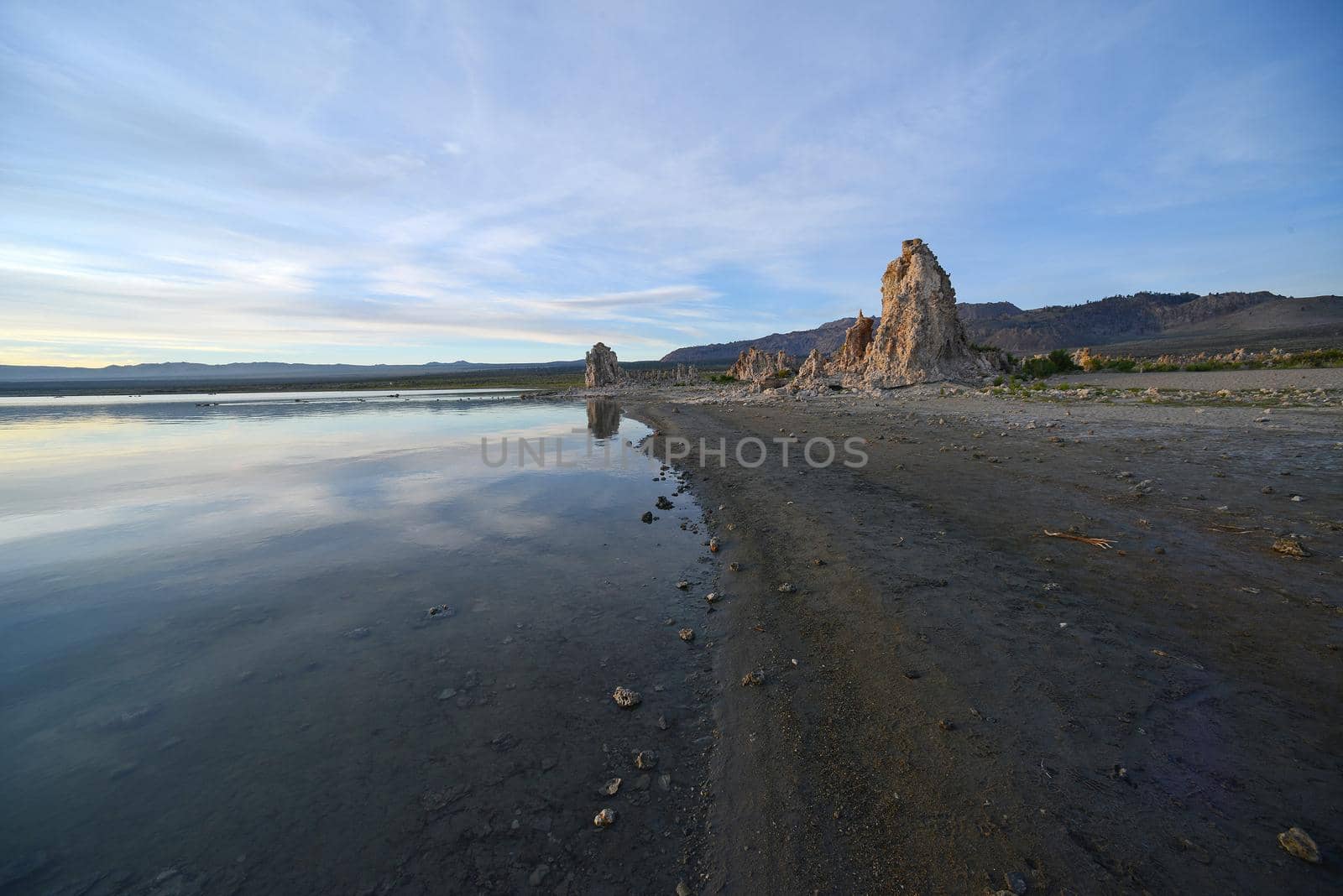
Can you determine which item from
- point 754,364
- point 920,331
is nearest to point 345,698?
point 920,331

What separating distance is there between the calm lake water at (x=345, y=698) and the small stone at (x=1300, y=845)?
3.72 metres

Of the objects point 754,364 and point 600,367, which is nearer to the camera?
point 754,364

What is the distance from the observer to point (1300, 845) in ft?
9.42

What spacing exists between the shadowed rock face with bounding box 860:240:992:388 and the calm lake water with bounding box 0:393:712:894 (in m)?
36.6

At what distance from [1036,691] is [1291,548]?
583cm

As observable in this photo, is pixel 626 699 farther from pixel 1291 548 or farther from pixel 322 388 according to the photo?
pixel 322 388

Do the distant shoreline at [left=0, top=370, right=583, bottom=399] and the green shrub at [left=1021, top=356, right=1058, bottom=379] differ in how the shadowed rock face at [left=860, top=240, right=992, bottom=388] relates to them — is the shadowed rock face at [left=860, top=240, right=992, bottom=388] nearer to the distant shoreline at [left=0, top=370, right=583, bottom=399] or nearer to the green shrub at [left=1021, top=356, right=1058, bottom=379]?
the green shrub at [left=1021, top=356, right=1058, bottom=379]

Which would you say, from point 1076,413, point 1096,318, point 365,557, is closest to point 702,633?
point 365,557

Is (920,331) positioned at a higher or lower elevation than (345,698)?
higher

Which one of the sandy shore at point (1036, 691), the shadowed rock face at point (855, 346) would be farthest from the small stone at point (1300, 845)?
the shadowed rock face at point (855, 346)

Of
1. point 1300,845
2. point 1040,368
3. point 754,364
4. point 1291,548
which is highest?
point 754,364

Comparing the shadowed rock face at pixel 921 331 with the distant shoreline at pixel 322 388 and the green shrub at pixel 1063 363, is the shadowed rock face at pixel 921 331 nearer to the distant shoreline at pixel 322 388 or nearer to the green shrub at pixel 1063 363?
the green shrub at pixel 1063 363

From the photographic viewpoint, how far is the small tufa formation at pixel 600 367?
99812 mm

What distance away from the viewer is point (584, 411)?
1980 inches
